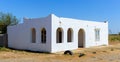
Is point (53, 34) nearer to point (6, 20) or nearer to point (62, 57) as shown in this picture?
point (62, 57)

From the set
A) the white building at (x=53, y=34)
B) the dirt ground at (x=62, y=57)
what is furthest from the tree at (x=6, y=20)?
the dirt ground at (x=62, y=57)

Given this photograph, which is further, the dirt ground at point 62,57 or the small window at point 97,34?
the small window at point 97,34

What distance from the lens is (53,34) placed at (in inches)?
806

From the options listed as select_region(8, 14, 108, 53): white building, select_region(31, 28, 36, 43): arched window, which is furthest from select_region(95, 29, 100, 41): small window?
select_region(31, 28, 36, 43): arched window

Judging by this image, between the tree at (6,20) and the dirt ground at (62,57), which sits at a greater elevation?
the tree at (6,20)

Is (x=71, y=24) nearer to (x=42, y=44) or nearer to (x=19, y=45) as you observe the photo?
(x=42, y=44)

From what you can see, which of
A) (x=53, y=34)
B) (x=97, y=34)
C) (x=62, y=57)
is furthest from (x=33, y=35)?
(x=97, y=34)

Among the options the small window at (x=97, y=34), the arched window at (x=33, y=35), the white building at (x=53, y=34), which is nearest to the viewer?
the white building at (x=53, y=34)

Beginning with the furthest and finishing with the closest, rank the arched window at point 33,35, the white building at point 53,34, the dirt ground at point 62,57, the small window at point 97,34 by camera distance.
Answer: the small window at point 97,34 → the arched window at point 33,35 → the white building at point 53,34 → the dirt ground at point 62,57

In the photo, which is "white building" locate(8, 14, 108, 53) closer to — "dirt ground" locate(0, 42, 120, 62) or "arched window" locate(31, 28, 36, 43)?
"arched window" locate(31, 28, 36, 43)

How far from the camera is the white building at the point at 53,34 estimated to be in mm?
20609

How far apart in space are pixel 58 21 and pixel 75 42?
404 cm

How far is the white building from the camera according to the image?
20609 millimetres

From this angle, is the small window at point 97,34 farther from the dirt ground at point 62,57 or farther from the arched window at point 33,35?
the dirt ground at point 62,57
